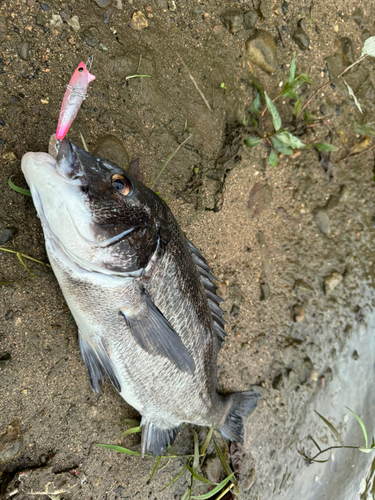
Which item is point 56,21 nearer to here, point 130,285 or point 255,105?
point 255,105

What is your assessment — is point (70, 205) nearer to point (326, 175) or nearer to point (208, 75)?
point (208, 75)

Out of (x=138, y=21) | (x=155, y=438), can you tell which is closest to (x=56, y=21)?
(x=138, y=21)

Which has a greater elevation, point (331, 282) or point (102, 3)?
point (102, 3)

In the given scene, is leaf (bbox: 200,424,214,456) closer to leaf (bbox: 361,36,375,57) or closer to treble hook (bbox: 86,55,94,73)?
treble hook (bbox: 86,55,94,73)

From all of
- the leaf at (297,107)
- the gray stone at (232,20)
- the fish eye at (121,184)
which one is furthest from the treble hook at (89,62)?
the leaf at (297,107)

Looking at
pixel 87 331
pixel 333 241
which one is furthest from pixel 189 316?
pixel 333 241

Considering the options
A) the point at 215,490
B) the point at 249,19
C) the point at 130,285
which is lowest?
the point at 215,490
